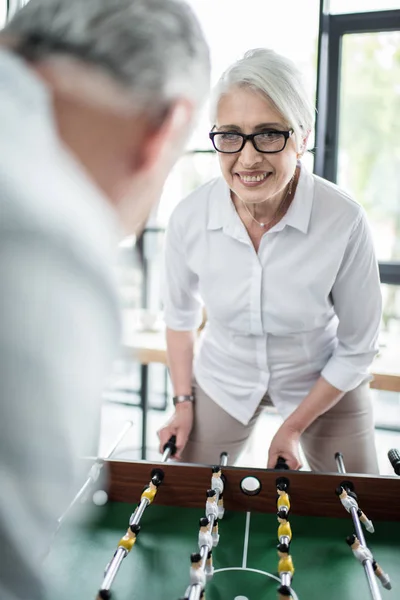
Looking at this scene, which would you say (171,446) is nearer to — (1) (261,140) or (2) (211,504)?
(2) (211,504)

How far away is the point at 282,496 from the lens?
124cm

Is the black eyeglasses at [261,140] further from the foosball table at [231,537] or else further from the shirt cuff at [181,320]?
the foosball table at [231,537]

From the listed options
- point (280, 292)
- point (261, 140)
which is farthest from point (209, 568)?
point (261, 140)

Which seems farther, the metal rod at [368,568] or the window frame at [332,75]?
the window frame at [332,75]

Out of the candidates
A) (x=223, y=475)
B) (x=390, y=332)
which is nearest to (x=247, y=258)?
(x=223, y=475)

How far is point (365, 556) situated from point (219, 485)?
0.34m

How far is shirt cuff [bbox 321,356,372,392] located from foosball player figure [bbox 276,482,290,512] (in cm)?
40

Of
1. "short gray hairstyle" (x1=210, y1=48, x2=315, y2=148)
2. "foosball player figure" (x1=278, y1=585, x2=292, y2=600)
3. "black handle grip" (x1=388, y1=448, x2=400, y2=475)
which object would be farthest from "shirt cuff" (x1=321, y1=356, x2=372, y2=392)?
"foosball player figure" (x1=278, y1=585, x2=292, y2=600)

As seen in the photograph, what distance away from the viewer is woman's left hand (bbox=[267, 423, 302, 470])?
5.00 ft

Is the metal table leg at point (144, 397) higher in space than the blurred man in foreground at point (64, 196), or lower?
lower

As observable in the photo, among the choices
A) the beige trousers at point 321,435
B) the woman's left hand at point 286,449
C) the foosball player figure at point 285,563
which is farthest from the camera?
the beige trousers at point 321,435

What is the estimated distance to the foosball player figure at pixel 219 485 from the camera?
126cm

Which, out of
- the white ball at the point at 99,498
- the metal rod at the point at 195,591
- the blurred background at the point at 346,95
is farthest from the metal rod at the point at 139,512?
the blurred background at the point at 346,95

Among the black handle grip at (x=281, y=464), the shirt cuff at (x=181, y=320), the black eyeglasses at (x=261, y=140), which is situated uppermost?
the black eyeglasses at (x=261, y=140)
